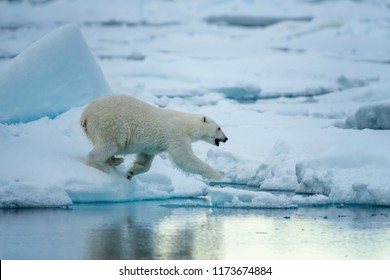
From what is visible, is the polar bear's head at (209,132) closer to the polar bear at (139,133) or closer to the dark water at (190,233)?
the polar bear at (139,133)

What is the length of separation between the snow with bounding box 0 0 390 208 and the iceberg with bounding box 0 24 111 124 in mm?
13

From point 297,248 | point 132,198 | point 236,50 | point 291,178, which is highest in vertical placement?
point 236,50

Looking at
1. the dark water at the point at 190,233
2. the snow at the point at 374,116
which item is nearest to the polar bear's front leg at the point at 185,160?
the dark water at the point at 190,233

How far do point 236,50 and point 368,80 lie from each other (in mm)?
3945

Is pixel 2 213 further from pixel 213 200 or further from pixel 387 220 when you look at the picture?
pixel 387 220

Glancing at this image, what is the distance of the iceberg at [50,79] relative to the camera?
7965 millimetres

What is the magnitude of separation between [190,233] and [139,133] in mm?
1292

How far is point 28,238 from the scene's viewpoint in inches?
200

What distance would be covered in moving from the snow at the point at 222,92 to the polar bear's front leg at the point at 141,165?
9 centimetres

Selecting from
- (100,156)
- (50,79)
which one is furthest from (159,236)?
(50,79)

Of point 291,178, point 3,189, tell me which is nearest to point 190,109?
point 291,178

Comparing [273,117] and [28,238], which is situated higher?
[273,117]

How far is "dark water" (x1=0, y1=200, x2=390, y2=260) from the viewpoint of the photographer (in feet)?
15.8

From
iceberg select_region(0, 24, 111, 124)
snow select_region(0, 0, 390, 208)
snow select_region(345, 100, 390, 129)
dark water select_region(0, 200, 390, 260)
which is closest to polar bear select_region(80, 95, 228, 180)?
snow select_region(0, 0, 390, 208)
